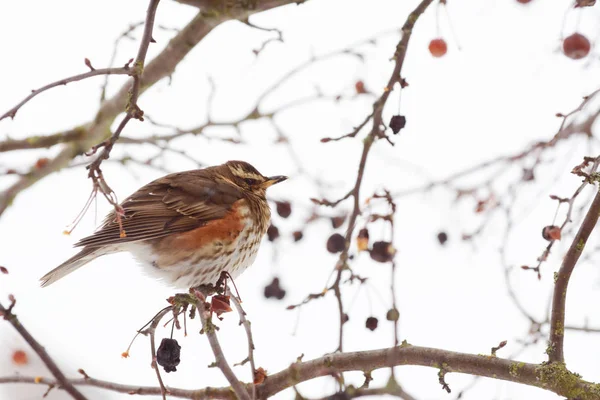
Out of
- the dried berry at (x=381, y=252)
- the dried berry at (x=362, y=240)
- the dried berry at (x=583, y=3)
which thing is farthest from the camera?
the dried berry at (x=362, y=240)

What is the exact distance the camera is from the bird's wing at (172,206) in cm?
416

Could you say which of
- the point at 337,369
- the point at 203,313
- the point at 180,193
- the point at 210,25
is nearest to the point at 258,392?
the point at 337,369

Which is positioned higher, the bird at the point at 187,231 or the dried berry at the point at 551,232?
the bird at the point at 187,231

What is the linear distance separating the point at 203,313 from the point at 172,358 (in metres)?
0.32

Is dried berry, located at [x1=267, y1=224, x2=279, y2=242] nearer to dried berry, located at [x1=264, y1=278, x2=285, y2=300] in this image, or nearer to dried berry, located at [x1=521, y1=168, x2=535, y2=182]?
dried berry, located at [x1=264, y1=278, x2=285, y2=300]

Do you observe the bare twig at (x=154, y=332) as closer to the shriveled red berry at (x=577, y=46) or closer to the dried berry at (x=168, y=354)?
the dried berry at (x=168, y=354)

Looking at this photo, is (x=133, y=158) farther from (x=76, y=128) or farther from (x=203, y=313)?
(x=203, y=313)

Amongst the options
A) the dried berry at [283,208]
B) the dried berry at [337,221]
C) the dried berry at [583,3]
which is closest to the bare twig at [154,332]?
the dried berry at [337,221]

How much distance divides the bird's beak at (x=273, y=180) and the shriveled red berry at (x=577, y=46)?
2.01 meters

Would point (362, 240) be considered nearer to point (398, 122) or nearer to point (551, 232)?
point (398, 122)

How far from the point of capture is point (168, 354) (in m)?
2.74

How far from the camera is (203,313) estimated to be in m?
2.55

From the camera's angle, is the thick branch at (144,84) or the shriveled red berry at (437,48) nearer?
the thick branch at (144,84)

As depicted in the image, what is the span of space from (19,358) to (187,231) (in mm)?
1212
